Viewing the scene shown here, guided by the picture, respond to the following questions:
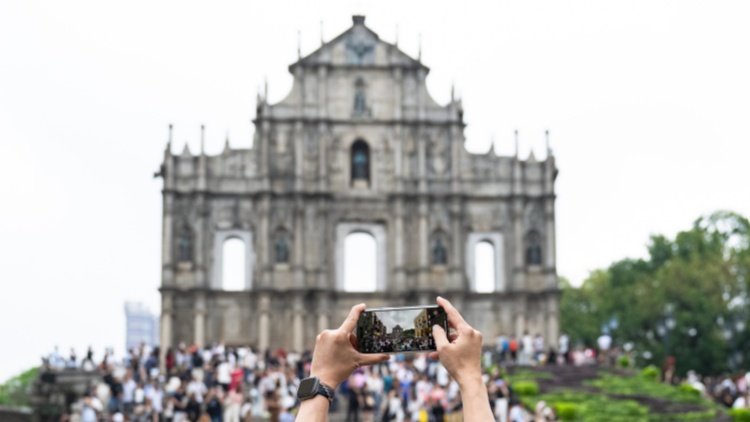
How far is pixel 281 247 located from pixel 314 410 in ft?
135

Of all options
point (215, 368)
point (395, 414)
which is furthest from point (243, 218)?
point (395, 414)

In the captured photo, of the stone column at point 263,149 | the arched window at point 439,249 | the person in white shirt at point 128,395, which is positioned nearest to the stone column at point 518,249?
the arched window at point 439,249

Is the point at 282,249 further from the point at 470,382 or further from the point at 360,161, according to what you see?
the point at 470,382

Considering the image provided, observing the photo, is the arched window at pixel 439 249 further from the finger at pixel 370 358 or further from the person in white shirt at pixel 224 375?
the finger at pixel 370 358

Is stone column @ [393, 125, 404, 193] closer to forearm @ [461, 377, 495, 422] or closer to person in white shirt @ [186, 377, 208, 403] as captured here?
person in white shirt @ [186, 377, 208, 403]

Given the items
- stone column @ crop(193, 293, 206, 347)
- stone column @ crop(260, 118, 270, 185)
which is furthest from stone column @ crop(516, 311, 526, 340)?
stone column @ crop(193, 293, 206, 347)

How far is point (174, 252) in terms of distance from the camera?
44531mm

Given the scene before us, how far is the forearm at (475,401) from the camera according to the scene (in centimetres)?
404

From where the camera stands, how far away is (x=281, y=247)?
149 ft

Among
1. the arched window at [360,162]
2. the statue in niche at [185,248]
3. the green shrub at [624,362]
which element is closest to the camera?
the green shrub at [624,362]

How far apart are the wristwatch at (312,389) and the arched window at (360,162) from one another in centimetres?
4199

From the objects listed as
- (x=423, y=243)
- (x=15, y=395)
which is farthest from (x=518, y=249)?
(x=15, y=395)

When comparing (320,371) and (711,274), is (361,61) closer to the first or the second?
(711,274)

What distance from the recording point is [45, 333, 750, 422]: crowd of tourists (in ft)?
84.4
